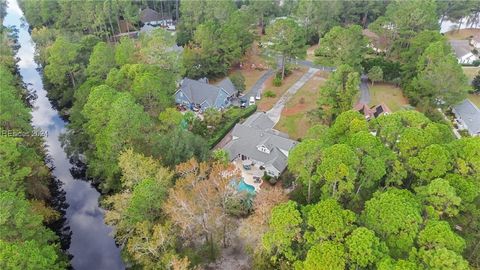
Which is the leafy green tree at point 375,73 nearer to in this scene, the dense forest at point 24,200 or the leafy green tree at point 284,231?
the leafy green tree at point 284,231

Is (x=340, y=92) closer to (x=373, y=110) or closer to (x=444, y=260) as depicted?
(x=373, y=110)

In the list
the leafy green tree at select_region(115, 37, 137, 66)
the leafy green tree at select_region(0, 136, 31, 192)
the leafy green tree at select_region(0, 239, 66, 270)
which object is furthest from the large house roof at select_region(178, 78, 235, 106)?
the leafy green tree at select_region(0, 239, 66, 270)

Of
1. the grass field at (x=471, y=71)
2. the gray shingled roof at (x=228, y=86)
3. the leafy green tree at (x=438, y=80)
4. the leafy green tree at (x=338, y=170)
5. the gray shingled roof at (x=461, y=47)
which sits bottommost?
the grass field at (x=471, y=71)

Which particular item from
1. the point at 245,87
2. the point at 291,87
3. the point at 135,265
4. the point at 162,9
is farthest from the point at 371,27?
the point at 135,265

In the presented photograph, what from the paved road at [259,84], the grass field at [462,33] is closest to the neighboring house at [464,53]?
the grass field at [462,33]

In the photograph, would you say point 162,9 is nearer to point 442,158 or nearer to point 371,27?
point 371,27

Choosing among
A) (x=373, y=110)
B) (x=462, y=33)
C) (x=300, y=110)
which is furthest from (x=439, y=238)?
(x=462, y=33)

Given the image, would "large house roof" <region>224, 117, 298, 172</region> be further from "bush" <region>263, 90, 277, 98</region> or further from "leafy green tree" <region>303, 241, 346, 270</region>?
"leafy green tree" <region>303, 241, 346, 270</region>
